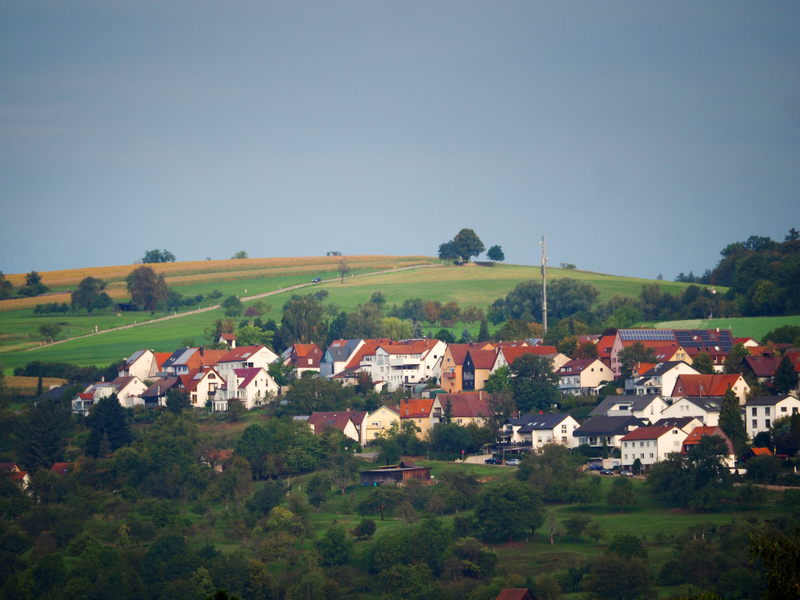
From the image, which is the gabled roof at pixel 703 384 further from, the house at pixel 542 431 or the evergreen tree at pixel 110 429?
the evergreen tree at pixel 110 429

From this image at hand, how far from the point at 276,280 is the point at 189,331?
1881 inches

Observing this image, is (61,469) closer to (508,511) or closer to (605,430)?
(508,511)

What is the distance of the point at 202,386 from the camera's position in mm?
111938

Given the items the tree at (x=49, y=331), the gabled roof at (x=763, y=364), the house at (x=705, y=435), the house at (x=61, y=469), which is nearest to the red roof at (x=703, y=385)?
the gabled roof at (x=763, y=364)

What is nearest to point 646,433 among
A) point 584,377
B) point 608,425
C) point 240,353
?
point 608,425

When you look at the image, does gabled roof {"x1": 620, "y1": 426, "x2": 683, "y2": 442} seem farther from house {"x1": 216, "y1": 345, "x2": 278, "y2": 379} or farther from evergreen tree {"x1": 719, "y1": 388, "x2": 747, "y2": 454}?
house {"x1": 216, "y1": 345, "x2": 278, "y2": 379}

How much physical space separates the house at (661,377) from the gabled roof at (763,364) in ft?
15.3

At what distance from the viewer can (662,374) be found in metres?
91.6

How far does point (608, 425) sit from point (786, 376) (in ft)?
49.8

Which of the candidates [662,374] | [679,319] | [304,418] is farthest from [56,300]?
[662,374]

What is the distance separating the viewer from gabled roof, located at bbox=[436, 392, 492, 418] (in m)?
95.2

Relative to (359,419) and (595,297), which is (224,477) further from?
(595,297)

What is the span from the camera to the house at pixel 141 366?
12438 cm

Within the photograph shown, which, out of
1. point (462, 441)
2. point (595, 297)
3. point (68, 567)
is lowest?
point (68, 567)
